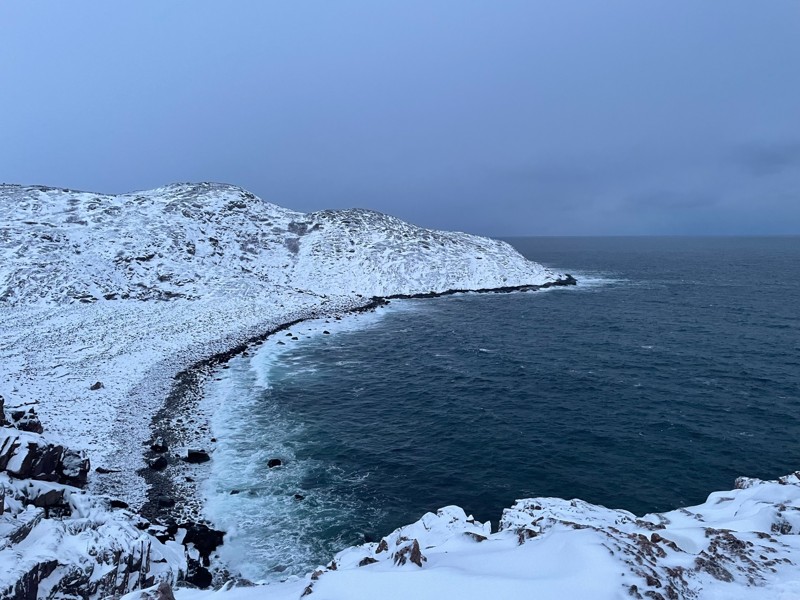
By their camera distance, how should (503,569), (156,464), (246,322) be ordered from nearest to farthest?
(503,569) < (156,464) < (246,322)

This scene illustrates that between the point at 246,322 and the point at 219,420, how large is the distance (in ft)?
92.7

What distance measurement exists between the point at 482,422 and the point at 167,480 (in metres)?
20.6

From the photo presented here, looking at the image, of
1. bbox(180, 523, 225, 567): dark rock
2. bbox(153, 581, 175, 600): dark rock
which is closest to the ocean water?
bbox(180, 523, 225, 567): dark rock

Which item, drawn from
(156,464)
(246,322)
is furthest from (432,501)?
(246,322)

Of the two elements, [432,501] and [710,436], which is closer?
[432,501]

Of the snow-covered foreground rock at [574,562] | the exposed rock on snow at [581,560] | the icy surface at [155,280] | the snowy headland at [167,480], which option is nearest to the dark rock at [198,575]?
the snowy headland at [167,480]

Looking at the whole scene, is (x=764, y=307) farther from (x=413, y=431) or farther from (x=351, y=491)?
(x=351, y=491)

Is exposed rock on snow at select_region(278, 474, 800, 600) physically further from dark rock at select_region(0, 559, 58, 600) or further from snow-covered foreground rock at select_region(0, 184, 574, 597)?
snow-covered foreground rock at select_region(0, 184, 574, 597)

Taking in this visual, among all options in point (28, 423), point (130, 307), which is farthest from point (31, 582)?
point (130, 307)

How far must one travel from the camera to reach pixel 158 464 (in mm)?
25359

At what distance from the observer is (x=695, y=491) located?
927 inches

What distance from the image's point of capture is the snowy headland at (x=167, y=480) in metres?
11.8

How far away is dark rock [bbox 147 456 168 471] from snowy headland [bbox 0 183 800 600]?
9 centimetres

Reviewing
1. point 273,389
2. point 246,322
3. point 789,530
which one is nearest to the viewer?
point 789,530
